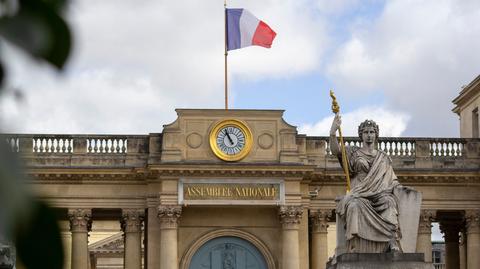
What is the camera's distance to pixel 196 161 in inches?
2142

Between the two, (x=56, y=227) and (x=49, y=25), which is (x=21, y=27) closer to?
(x=49, y=25)

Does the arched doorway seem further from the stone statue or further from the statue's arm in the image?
the stone statue

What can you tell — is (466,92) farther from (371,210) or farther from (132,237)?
(371,210)

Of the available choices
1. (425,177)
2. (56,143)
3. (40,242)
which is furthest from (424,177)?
(40,242)

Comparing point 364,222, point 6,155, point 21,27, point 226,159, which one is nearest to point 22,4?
point 21,27

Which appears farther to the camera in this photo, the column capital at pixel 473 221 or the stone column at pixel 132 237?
the column capital at pixel 473 221

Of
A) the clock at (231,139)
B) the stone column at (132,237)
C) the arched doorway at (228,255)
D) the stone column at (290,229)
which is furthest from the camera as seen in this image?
the stone column at (132,237)

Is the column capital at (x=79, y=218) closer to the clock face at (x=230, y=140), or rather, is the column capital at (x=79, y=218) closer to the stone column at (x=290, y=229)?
the clock face at (x=230, y=140)

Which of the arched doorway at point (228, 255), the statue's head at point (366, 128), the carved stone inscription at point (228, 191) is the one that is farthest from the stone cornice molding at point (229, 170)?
the statue's head at point (366, 128)

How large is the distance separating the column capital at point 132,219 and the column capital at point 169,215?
63.1 inches

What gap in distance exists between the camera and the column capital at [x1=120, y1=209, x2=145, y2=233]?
55250mm

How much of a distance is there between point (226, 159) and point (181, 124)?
2.74 metres

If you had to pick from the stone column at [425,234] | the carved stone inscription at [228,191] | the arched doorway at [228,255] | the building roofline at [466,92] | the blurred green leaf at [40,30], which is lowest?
the blurred green leaf at [40,30]

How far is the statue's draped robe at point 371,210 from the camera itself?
15875 mm
